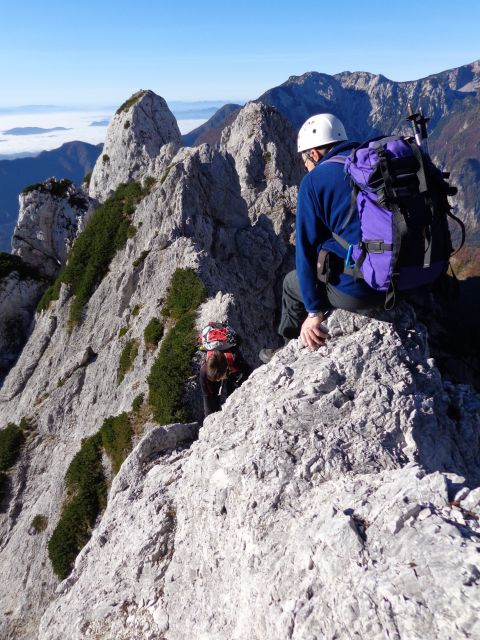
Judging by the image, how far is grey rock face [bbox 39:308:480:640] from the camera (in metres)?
4.62

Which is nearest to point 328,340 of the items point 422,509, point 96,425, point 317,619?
point 422,509

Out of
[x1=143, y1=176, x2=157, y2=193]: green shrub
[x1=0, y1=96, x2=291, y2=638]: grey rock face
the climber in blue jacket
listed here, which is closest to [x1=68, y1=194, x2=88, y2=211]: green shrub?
[x1=0, y1=96, x2=291, y2=638]: grey rock face

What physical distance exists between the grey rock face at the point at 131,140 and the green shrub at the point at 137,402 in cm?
3442

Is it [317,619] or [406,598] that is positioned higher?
[406,598]

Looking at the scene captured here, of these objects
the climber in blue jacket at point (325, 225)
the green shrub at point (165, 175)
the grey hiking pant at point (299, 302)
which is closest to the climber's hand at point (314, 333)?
the climber in blue jacket at point (325, 225)

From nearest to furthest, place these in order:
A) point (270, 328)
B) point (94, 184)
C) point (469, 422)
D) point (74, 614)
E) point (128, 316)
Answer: point (469, 422) < point (74, 614) < point (128, 316) < point (270, 328) < point (94, 184)

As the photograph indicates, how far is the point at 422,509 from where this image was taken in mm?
5062

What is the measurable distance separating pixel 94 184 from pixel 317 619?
54.1 m

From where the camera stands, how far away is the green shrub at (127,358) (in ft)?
80.0

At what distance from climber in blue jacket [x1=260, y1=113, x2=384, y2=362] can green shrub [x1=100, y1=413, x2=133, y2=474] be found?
13.5 meters

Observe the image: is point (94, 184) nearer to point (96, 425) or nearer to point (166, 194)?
point (166, 194)

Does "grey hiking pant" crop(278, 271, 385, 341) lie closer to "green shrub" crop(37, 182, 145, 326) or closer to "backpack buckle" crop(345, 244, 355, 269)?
"backpack buckle" crop(345, 244, 355, 269)

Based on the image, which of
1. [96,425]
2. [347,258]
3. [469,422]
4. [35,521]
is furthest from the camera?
[96,425]

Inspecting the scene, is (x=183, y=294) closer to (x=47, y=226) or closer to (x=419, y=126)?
(x=419, y=126)
